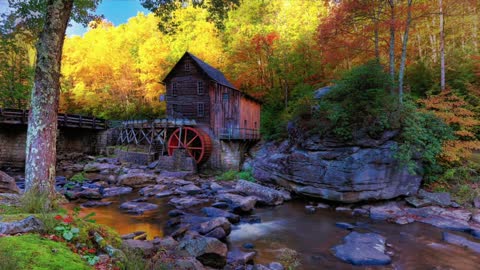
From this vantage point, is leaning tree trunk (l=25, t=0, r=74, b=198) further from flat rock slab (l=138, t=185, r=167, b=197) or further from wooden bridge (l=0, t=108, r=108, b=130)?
wooden bridge (l=0, t=108, r=108, b=130)

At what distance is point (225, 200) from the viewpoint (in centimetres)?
1024

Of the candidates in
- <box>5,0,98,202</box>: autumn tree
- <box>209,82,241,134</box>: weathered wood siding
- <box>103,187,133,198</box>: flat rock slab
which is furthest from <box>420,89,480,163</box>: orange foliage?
<box>103,187,133,198</box>: flat rock slab

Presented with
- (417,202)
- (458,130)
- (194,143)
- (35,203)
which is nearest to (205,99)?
(194,143)

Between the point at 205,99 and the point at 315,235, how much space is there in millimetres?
13964

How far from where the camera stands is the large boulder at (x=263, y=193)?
1055 centimetres

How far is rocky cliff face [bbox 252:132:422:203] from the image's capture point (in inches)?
380

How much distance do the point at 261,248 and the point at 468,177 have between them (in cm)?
887

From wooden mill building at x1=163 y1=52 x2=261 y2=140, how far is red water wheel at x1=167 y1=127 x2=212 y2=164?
1038 mm

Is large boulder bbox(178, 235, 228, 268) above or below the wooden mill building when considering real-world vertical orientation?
below

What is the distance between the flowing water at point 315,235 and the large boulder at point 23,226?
420cm

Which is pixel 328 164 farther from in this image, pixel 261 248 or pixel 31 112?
pixel 31 112

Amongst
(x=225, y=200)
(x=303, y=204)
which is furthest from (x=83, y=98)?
(x=303, y=204)

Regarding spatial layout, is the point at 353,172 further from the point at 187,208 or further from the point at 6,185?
the point at 6,185

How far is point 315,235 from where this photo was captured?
286 inches
